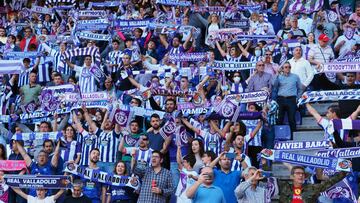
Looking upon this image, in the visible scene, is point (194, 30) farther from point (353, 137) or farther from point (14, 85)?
point (353, 137)

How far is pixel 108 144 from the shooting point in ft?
62.0

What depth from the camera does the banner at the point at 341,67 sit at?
59.0ft

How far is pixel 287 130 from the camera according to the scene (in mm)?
19594

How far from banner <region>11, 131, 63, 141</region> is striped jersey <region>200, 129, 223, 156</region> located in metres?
2.69

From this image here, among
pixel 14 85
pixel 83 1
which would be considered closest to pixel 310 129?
pixel 14 85

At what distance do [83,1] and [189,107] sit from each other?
12.0 meters

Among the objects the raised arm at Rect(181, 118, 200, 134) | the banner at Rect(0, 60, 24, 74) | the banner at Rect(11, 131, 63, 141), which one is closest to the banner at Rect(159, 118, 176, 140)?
the raised arm at Rect(181, 118, 200, 134)

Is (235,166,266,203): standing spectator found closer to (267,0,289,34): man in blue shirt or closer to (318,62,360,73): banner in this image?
(318,62,360,73): banner

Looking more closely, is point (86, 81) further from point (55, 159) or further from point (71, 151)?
A: point (55, 159)

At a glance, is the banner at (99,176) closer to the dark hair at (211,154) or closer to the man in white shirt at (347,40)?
the dark hair at (211,154)

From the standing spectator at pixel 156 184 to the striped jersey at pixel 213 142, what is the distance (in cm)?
130

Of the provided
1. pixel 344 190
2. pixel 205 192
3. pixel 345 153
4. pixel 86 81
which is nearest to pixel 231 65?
pixel 86 81

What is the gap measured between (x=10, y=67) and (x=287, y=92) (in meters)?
6.42

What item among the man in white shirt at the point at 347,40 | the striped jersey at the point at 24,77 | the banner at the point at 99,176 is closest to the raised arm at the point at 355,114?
the banner at the point at 99,176
